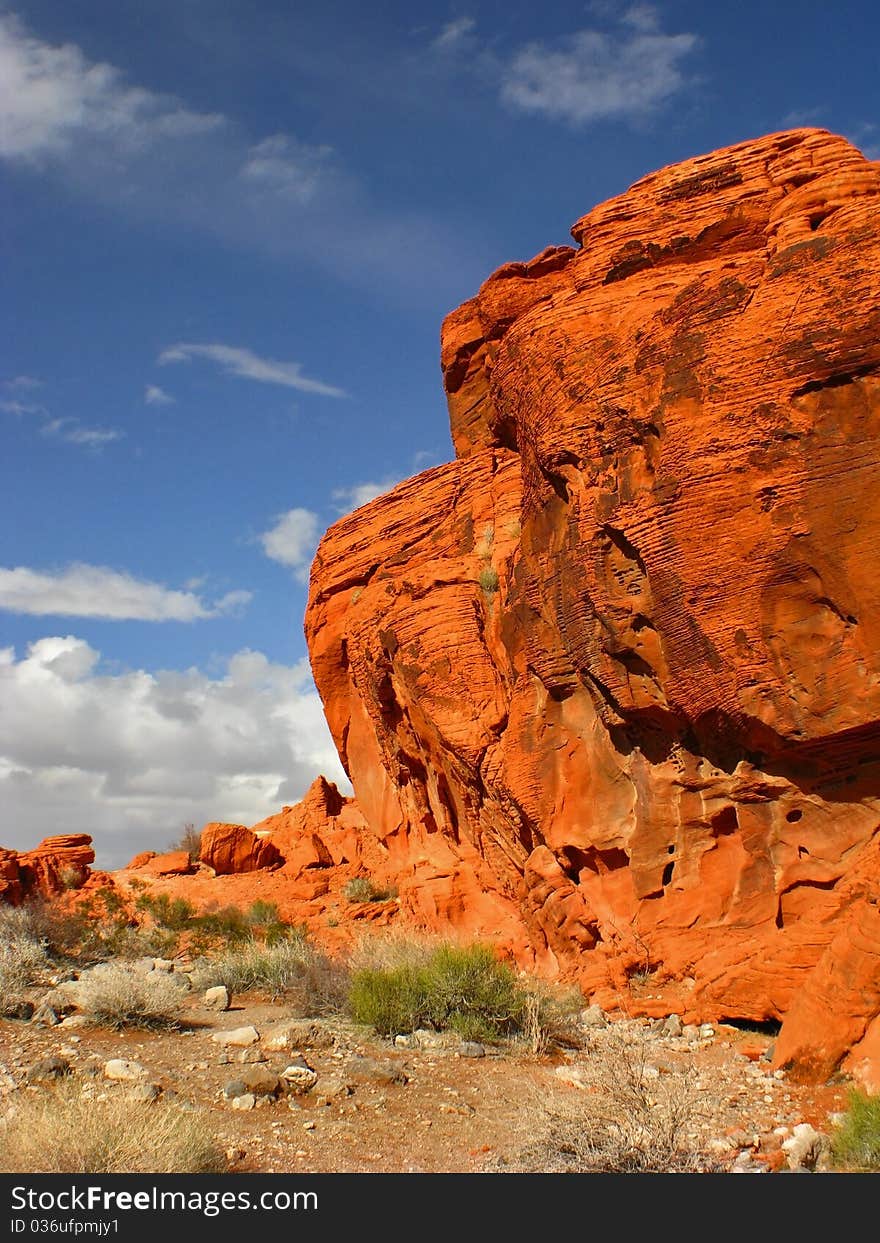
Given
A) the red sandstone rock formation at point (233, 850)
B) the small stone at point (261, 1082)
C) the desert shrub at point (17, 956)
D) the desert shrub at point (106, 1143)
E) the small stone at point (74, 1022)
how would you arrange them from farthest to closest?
the red sandstone rock formation at point (233, 850) → the desert shrub at point (17, 956) → the small stone at point (74, 1022) → the small stone at point (261, 1082) → the desert shrub at point (106, 1143)

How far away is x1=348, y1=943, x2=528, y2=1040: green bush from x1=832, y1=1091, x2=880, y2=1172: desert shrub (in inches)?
192

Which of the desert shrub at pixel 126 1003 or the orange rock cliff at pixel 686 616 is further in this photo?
the desert shrub at pixel 126 1003

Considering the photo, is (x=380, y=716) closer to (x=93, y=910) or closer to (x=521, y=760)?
(x=521, y=760)

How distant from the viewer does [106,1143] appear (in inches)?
249

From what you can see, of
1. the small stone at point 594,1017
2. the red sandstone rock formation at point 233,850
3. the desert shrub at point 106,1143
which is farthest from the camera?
the red sandstone rock formation at point 233,850

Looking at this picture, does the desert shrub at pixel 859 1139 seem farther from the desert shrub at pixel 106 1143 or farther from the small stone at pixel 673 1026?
the desert shrub at pixel 106 1143

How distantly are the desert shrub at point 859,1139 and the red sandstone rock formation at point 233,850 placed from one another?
819 inches

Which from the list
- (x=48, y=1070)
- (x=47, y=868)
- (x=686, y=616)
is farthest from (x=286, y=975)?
(x=47, y=868)

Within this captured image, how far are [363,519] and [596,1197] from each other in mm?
17109

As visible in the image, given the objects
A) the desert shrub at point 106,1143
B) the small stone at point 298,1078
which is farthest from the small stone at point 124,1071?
the desert shrub at point 106,1143

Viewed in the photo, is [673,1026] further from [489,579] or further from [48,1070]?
[489,579]

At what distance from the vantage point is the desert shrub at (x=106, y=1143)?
620 cm

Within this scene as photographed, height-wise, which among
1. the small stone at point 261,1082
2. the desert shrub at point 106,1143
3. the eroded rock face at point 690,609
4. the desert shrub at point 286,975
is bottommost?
the desert shrub at point 286,975

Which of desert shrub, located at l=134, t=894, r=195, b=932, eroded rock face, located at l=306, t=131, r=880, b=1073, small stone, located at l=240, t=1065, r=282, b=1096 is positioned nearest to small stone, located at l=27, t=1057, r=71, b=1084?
small stone, located at l=240, t=1065, r=282, b=1096
